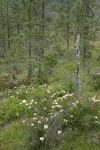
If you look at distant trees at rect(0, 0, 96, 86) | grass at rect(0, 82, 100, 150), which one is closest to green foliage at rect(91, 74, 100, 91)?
distant trees at rect(0, 0, 96, 86)

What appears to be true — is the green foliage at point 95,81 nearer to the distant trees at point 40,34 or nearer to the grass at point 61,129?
the distant trees at point 40,34

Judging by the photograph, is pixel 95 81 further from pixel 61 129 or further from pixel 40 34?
pixel 40 34

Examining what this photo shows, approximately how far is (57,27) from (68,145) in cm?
3951

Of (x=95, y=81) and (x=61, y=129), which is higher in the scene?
(x=61, y=129)

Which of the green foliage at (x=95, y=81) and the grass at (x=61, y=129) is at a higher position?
the grass at (x=61, y=129)

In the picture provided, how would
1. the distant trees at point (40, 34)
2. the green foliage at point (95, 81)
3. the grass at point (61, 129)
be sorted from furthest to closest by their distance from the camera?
the distant trees at point (40, 34) → the green foliage at point (95, 81) → the grass at point (61, 129)

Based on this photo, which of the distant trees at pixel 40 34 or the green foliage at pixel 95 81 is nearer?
the green foliage at pixel 95 81

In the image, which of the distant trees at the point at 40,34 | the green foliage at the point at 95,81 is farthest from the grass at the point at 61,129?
the distant trees at the point at 40,34

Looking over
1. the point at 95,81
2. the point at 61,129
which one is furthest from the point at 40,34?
the point at 61,129

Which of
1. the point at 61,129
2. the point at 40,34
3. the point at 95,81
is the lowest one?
the point at 95,81

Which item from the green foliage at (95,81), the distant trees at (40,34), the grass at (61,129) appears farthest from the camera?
the distant trees at (40,34)

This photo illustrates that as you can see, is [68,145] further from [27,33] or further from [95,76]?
[27,33]

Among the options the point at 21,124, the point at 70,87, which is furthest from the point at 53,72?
the point at 21,124

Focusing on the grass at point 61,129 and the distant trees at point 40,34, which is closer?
the grass at point 61,129
